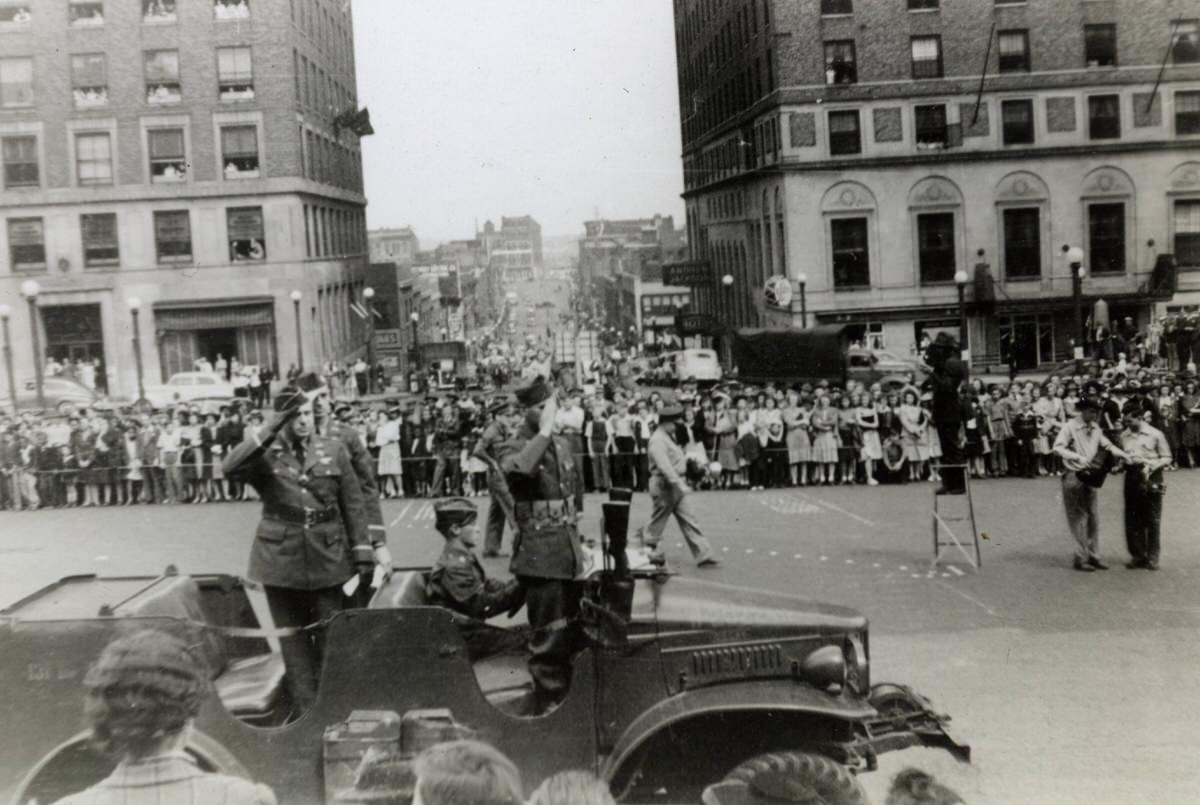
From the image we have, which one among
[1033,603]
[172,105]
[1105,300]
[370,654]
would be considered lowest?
[1033,603]

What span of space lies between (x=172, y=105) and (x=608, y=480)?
8.90 meters

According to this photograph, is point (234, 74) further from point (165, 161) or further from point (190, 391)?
point (190, 391)

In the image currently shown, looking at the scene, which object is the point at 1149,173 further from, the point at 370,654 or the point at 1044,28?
the point at 370,654

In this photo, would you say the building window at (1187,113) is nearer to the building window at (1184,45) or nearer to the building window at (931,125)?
the building window at (1184,45)

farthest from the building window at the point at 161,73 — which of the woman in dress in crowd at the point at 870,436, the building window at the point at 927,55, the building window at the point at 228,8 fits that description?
the woman in dress in crowd at the point at 870,436

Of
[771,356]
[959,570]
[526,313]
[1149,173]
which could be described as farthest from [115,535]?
[526,313]

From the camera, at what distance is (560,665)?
4547mm

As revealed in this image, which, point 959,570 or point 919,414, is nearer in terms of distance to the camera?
point 959,570

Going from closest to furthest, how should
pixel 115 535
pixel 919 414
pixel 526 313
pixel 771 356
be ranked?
pixel 115 535, pixel 919 414, pixel 771 356, pixel 526 313

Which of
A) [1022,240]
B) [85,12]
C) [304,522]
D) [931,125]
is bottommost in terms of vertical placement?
[304,522]

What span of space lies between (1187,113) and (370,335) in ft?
29.2

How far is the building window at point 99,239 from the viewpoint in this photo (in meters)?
7.86

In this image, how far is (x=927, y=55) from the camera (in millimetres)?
8758

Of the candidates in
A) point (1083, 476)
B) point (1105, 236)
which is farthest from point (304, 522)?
point (1105, 236)
